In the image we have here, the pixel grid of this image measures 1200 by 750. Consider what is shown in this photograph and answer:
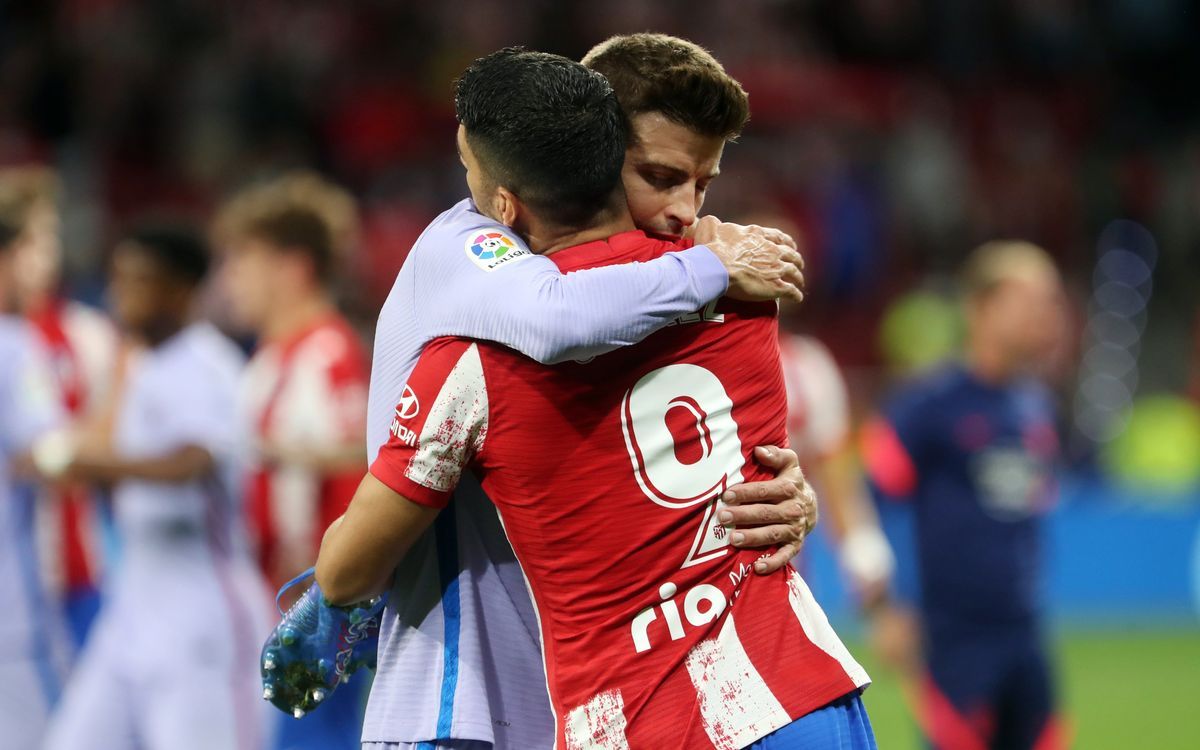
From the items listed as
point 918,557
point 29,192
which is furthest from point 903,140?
point 29,192

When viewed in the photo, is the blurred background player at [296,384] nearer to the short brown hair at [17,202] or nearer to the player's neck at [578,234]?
the short brown hair at [17,202]

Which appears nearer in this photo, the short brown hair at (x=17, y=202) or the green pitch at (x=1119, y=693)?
the short brown hair at (x=17, y=202)

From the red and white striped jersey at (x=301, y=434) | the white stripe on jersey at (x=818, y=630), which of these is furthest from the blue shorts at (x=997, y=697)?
the white stripe on jersey at (x=818, y=630)

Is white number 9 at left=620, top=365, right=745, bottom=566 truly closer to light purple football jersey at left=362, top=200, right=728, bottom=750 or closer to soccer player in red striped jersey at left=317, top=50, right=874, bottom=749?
soccer player in red striped jersey at left=317, top=50, right=874, bottom=749

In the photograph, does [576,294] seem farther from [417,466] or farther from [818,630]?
[818,630]

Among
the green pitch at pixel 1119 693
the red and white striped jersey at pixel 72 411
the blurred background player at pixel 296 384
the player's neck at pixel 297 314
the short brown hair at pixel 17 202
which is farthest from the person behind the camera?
the green pitch at pixel 1119 693

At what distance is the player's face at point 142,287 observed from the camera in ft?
18.5

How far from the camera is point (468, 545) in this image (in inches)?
117

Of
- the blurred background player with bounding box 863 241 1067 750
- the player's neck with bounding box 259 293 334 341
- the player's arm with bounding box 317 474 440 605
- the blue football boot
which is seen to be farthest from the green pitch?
the player's arm with bounding box 317 474 440 605

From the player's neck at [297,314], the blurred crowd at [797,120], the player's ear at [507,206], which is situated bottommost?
the player's neck at [297,314]

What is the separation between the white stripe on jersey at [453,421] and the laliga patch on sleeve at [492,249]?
0.48 ft

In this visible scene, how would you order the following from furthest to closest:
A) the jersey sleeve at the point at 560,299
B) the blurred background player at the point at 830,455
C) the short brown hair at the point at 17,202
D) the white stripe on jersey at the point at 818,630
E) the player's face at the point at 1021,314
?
the blurred background player at the point at 830,455 < the player's face at the point at 1021,314 < the short brown hair at the point at 17,202 < the white stripe on jersey at the point at 818,630 < the jersey sleeve at the point at 560,299

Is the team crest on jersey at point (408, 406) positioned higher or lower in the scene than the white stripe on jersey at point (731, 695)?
higher

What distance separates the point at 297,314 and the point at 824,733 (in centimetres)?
434
